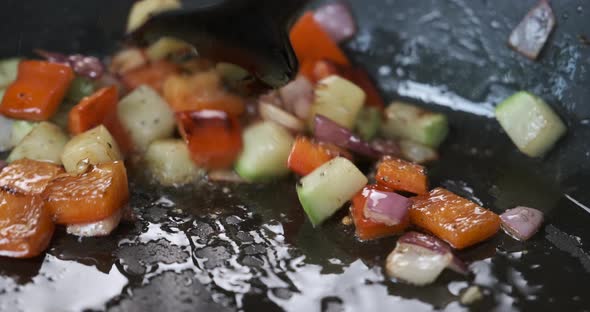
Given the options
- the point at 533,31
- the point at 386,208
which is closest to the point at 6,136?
the point at 386,208

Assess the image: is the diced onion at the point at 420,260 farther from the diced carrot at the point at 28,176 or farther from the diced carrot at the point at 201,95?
the diced carrot at the point at 28,176

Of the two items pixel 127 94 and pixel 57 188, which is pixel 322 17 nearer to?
→ pixel 127 94

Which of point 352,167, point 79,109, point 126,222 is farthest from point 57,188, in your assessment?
point 352,167

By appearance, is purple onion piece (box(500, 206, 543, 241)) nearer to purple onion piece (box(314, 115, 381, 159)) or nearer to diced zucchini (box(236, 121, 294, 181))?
purple onion piece (box(314, 115, 381, 159))

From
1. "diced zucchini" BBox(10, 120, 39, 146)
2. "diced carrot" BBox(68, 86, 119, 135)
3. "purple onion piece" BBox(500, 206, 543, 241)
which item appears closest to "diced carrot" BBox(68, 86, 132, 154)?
"diced carrot" BBox(68, 86, 119, 135)

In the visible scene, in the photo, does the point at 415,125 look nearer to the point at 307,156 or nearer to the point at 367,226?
the point at 307,156

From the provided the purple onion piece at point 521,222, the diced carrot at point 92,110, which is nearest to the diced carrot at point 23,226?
the diced carrot at point 92,110
